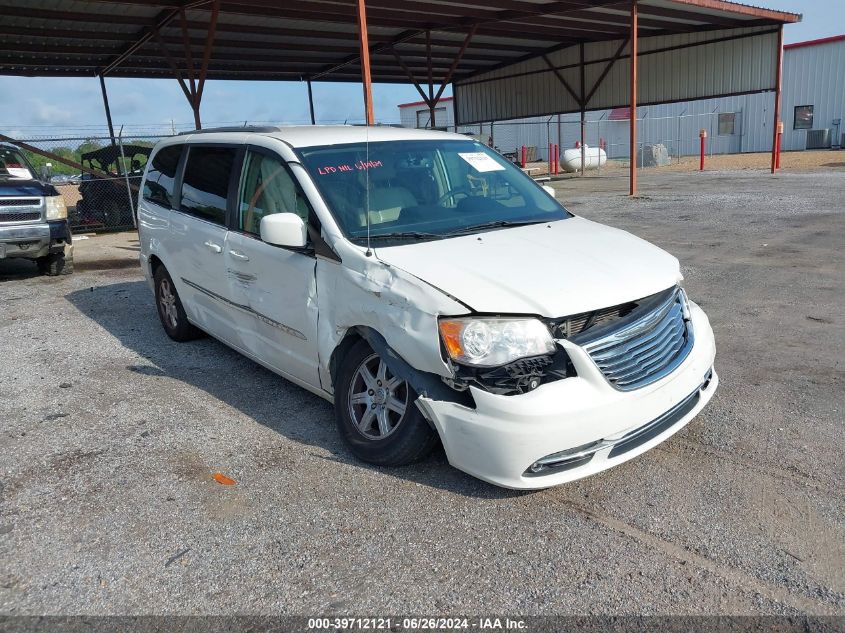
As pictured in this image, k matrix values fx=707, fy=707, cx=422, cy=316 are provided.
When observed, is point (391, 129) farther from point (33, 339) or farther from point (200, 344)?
point (33, 339)

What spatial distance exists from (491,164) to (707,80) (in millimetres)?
21994

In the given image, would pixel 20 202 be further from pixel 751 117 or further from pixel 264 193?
pixel 751 117

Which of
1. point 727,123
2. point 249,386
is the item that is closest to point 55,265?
point 249,386

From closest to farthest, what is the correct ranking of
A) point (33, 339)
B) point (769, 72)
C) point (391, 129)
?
1. point (391, 129)
2. point (33, 339)
3. point (769, 72)

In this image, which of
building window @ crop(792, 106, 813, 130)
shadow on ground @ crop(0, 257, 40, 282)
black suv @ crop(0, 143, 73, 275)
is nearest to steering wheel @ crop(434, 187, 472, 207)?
black suv @ crop(0, 143, 73, 275)

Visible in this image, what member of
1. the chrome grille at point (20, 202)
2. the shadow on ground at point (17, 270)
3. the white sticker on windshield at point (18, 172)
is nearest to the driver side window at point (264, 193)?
the chrome grille at point (20, 202)

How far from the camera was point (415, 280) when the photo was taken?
3.35m

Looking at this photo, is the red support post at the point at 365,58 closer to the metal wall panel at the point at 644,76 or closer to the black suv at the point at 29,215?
the black suv at the point at 29,215

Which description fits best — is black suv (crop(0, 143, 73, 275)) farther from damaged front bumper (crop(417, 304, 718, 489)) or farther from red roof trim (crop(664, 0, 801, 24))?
red roof trim (crop(664, 0, 801, 24))

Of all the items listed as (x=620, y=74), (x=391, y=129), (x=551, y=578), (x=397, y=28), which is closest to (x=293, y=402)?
(x=391, y=129)

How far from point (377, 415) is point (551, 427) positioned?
1016 millimetres

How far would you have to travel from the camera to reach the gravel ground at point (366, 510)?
2754mm

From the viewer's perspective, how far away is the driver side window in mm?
4230

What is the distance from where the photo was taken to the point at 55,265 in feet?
33.1
